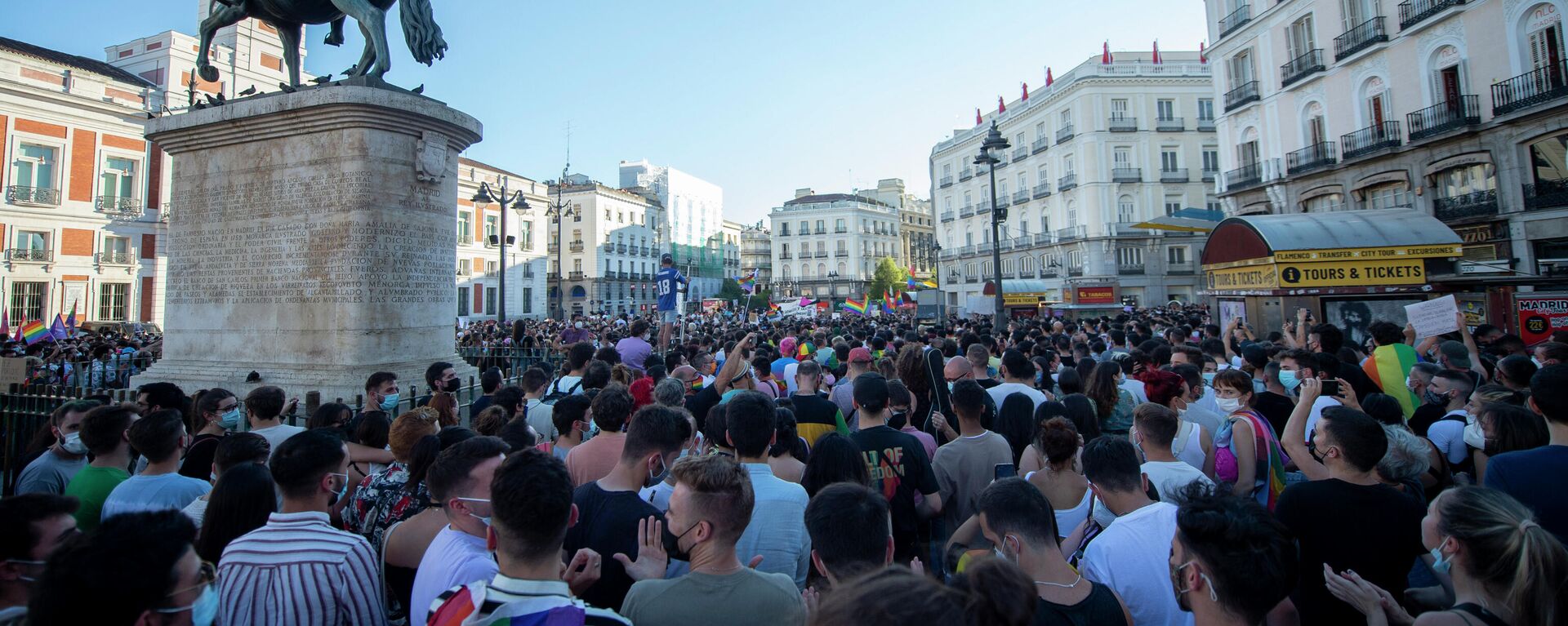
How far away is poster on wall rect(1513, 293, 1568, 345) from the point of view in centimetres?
892

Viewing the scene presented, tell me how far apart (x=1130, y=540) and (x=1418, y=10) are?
26.0 meters

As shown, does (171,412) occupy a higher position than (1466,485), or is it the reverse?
(171,412)

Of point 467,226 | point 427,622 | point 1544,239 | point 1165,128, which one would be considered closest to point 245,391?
point 427,622

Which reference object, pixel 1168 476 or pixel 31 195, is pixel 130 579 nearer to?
pixel 1168 476

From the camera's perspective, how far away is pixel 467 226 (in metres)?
40.4

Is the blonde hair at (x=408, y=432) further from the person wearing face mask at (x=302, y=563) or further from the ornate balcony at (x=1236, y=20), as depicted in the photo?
the ornate balcony at (x=1236, y=20)

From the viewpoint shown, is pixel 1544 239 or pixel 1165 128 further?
pixel 1165 128

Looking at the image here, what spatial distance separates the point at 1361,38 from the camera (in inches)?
851

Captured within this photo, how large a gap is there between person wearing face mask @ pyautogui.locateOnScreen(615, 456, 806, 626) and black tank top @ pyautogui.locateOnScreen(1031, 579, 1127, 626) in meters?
0.78

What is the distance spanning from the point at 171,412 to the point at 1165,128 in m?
48.0

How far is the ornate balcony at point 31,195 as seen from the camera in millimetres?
25955

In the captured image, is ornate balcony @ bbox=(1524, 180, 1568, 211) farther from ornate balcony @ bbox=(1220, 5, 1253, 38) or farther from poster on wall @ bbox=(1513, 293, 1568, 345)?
ornate balcony @ bbox=(1220, 5, 1253, 38)

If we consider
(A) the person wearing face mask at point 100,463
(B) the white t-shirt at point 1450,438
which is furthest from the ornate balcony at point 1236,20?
(A) the person wearing face mask at point 100,463

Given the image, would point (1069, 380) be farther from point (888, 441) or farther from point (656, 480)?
point (656, 480)
